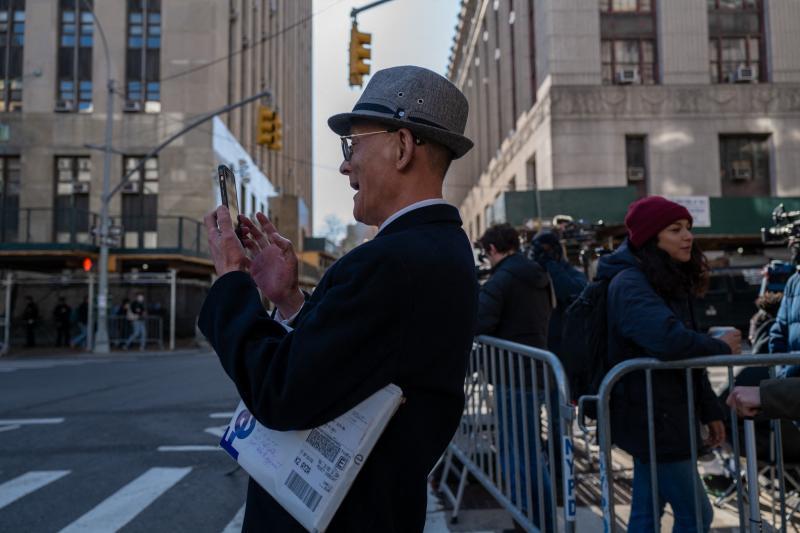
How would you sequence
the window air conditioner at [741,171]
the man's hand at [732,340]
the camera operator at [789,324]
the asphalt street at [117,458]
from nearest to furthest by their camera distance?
1. the man's hand at [732,340]
2. the camera operator at [789,324]
3. the asphalt street at [117,458]
4. the window air conditioner at [741,171]

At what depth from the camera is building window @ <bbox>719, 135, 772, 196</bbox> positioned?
88.3 ft

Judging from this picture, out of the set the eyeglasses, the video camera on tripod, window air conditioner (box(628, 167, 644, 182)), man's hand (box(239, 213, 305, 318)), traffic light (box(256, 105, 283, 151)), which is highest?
window air conditioner (box(628, 167, 644, 182))

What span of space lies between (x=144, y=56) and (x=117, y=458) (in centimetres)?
2747

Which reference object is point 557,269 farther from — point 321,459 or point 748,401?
point 321,459

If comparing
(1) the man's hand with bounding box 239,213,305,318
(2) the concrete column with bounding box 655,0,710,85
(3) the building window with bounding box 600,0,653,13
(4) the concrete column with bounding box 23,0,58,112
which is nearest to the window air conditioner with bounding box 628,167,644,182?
(2) the concrete column with bounding box 655,0,710,85

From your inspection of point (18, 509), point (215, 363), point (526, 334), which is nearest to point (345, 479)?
point (526, 334)

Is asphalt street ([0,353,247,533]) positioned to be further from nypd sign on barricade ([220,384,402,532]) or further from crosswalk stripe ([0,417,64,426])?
nypd sign on barricade ([220,384,402,532])

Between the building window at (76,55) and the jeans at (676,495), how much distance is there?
31500 millimetres

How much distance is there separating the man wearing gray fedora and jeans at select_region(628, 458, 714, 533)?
1.84m

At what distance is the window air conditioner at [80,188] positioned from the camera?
95.1 feet

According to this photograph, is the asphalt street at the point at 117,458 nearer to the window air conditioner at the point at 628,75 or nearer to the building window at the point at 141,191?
the building window at the point at 141,191

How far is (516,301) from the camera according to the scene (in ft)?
16.3

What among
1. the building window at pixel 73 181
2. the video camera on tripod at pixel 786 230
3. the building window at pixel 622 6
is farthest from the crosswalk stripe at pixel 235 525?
the building window at pixel 73 181

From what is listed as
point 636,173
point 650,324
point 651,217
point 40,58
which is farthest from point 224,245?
point 40,58
